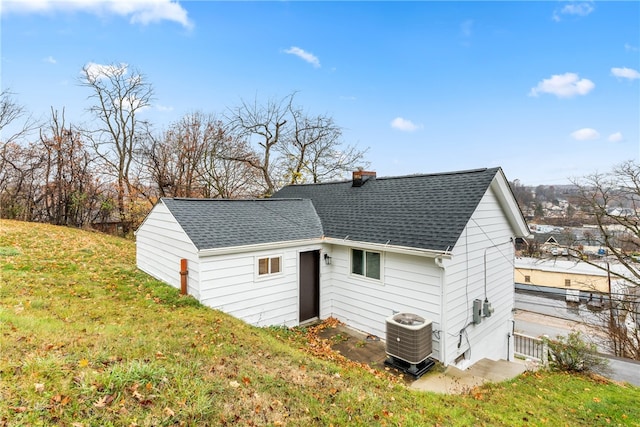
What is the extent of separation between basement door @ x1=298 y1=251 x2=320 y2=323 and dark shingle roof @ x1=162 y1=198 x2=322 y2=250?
693 mm

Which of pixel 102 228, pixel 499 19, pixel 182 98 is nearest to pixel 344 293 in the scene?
pixel 499 19

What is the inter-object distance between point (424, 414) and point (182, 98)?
2289 cm

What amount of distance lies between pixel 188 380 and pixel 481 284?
306 inches

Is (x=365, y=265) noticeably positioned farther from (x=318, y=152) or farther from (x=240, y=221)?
(x=318, y=152)

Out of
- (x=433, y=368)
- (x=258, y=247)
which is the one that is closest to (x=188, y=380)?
(x=258, y=247)

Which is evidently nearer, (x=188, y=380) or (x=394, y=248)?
(x=188, y=380)

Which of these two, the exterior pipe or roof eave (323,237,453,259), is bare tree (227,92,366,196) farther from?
the exterior pipe


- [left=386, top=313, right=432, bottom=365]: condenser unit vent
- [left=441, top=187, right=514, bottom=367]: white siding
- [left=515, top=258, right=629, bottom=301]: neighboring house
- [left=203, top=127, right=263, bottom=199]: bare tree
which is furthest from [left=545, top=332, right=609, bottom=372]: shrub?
[left=515, top=258, right=629, bottom=301]: neighboring house

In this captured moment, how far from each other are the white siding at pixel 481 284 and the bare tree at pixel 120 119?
21.7 m

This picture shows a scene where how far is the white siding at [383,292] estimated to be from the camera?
711cm

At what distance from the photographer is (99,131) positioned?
2147 centimetres

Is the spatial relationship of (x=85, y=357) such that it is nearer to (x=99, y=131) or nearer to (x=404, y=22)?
(x=404, y=22)

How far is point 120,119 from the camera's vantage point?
72.0ft

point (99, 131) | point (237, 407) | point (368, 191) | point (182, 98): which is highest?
A: point (182, 98)
